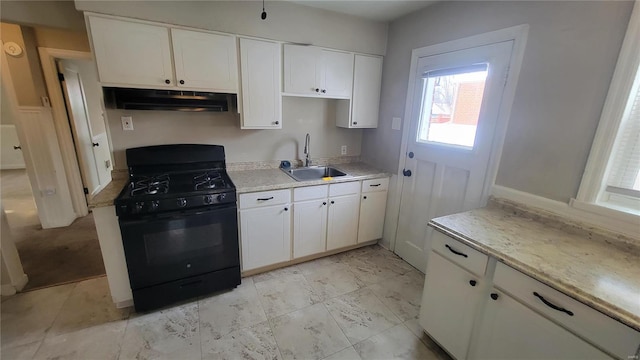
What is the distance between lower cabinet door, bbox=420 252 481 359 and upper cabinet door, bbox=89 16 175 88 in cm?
241

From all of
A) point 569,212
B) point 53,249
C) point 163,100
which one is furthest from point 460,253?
point 53,249

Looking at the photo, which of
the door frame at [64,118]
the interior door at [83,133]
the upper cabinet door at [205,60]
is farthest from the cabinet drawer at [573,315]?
the interior door at [83,133]

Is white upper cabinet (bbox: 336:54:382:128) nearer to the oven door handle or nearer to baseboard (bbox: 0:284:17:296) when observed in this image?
the oven door handle

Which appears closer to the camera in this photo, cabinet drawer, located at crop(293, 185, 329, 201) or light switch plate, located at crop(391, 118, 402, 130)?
cabinet drawer, located at crop(293, 185, 329, 201)

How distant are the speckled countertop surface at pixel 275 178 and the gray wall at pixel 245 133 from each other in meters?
0.21

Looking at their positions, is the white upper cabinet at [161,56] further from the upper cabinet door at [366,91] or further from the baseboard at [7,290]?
the baseboard at [7,290]

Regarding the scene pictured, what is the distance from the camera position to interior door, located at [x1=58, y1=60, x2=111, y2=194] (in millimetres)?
3273

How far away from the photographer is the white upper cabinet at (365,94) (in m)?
2.73

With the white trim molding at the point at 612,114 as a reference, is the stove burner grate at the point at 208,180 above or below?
below

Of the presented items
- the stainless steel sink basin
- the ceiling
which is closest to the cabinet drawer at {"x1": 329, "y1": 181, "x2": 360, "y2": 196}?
the stainless steel sink basin

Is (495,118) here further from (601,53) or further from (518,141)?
(601,53)

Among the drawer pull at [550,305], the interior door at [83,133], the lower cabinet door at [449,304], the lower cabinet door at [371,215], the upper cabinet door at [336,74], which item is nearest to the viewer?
the drawer pull at [550,305]

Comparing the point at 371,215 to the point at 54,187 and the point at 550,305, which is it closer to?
the point at 550,305

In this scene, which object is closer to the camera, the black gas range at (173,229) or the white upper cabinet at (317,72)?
the black gas range at (173,229)
